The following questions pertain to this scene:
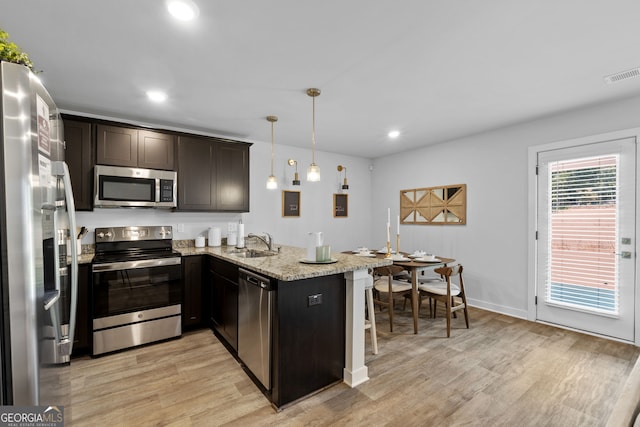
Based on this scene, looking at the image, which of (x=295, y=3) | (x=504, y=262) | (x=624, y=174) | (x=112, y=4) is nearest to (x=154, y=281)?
(x=112, y=4)

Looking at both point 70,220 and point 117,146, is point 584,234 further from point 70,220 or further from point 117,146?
point 117,146

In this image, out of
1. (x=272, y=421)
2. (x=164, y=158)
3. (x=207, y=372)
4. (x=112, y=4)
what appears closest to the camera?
(x=112, y=4)

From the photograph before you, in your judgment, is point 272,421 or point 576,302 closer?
point 272,421

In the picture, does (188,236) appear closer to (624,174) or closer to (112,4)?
(112,4)

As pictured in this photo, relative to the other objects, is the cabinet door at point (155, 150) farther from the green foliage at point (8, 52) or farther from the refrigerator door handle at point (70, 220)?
the green foliage at point (8, 52)

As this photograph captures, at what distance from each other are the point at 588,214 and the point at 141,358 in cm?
479

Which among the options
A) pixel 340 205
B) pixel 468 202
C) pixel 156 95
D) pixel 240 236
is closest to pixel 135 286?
pixel 240 236

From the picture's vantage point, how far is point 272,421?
189cm

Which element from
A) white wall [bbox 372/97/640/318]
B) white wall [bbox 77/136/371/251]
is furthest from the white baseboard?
white wall [bbox 77/136/371/251]

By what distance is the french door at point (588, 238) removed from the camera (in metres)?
2.97

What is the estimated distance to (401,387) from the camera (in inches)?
88.6

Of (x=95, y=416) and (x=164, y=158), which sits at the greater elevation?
(x=164, y=158)

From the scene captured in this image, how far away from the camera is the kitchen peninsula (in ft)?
6.64

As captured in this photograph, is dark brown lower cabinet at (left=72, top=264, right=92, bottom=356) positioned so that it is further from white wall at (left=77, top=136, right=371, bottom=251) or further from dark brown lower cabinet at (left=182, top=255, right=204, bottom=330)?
dark brown lower cabinet at (left=182, top=255, right=204, bottom=330)
